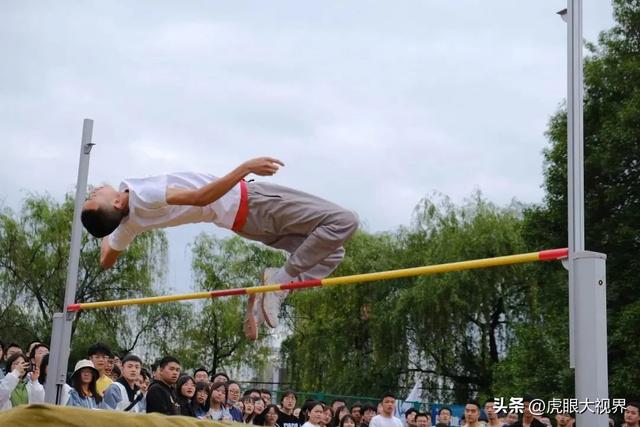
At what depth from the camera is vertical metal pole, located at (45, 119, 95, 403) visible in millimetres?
7156

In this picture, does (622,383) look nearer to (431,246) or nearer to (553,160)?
(553,160)

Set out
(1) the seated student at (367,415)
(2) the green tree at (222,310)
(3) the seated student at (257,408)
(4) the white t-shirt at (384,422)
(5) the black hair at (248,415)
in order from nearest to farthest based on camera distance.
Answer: (3) the seated student at (257,408), (5) the black hair at (248,415), (4) the white t-shirt at (384,422), (1) the seated student at (367,415), (2) the green tree at (222,310)

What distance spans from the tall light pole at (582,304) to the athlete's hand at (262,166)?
66.1 inches

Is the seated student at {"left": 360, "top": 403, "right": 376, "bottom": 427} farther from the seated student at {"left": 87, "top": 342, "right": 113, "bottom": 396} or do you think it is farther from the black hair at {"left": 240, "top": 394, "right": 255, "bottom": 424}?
the seated student at {"left": 87, "top": 342, "right": 113, "bottom": 396}

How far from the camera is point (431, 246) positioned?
21.6 meters

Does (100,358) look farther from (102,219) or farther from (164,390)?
(102,219)

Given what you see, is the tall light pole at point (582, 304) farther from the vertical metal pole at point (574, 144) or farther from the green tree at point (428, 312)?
the green tree at point (428, 312)

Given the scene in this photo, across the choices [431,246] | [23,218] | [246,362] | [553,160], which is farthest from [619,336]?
[23,218]

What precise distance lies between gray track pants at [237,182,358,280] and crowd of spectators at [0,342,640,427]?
1.14 m

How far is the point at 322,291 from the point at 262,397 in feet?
40.2

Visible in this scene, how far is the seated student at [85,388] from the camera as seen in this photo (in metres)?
7.23

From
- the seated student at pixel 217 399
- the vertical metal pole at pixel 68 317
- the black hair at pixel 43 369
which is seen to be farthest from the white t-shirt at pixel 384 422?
the vertical metal pole at pixel 68 317

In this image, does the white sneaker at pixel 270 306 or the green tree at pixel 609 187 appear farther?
the green tree at pixel 609 187

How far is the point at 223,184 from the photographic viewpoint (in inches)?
207
